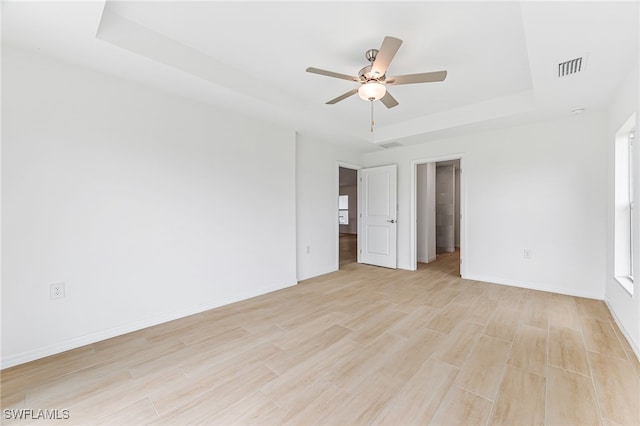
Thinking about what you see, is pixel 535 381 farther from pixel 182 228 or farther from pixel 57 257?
pixel 57 257

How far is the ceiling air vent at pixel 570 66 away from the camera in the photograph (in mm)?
2213

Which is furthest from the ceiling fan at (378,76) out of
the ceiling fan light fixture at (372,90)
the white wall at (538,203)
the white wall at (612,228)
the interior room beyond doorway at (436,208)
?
the interior room beyond doorway at (436,208)

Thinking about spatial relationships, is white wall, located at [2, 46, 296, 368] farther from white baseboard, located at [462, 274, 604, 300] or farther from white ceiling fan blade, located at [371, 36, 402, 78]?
white baseboard, located at [462, 274, 604, 300]

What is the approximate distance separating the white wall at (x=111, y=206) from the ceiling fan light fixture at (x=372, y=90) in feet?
5.65

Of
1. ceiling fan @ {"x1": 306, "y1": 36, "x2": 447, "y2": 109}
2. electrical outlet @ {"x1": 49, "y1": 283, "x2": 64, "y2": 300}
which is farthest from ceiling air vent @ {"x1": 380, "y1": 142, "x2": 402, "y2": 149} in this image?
electrical outlet @ {"x1": 49, "y1": 283, "x2": 64, "y2": 300}

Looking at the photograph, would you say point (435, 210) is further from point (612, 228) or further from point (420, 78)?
point (420, 78)

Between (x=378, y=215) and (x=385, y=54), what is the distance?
12.2ft

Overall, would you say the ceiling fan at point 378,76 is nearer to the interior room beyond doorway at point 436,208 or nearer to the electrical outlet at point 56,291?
the electrical outlet at point 56,291

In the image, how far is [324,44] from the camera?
2.32m

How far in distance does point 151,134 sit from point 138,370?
212 centimetres

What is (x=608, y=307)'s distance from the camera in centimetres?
309

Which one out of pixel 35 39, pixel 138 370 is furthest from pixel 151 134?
pixel 138 370

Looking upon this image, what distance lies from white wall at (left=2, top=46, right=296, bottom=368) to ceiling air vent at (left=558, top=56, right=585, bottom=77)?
323 centimetres

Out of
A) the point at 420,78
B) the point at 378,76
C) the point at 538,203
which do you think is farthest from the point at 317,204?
the point at 538,203
